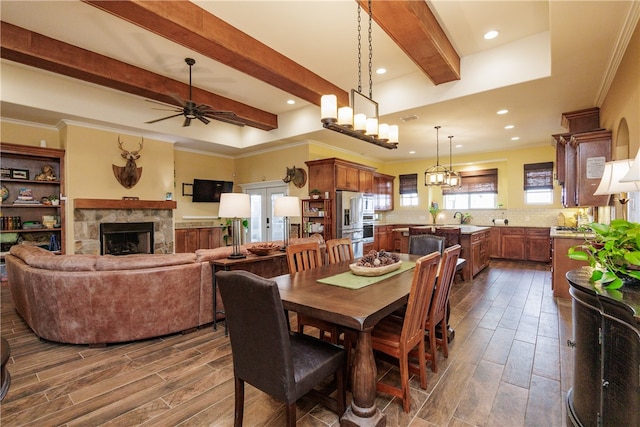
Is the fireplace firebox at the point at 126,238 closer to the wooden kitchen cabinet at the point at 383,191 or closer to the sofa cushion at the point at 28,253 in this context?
the sofa cushion at the point at 28,253

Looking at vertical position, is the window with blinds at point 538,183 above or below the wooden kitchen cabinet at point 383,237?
above

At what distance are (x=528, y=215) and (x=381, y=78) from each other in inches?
218

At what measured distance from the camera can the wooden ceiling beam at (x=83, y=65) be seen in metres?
3.45

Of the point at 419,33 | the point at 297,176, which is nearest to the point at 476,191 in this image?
the point at 297,176

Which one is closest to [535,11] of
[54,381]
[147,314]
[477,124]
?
[477,124]

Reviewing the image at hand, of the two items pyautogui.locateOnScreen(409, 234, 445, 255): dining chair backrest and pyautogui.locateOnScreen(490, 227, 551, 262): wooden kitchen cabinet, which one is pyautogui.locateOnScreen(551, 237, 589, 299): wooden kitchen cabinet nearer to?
pyautogui.locateOnScreen(409, 234, 445, 255): dining chair backrest

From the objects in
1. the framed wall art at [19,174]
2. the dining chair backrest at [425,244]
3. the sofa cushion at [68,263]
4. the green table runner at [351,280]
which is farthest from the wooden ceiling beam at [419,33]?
the framed wall art at [19,174]

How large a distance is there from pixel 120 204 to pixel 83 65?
106 inches

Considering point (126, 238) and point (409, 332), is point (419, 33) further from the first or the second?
point (126, 238)

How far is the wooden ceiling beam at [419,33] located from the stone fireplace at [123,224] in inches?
218

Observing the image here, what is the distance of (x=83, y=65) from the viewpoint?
388 centimetres

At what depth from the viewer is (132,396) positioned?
2.10 m

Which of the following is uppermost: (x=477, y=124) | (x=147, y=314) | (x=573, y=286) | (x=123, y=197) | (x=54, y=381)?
(x=477, y=124)

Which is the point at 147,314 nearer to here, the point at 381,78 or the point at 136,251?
the point at 136,251
